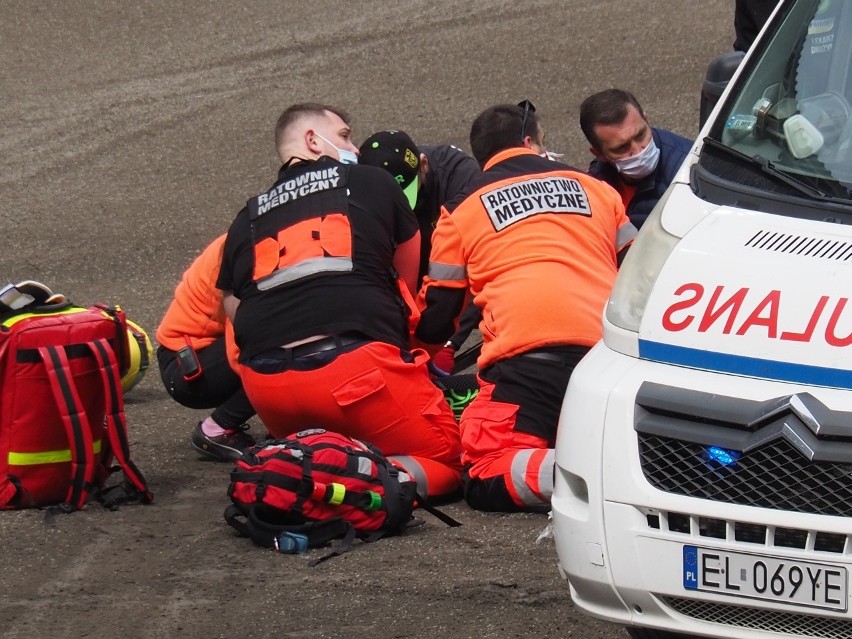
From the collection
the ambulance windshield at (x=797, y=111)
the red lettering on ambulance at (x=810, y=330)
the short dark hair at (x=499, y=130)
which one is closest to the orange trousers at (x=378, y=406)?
the short dark hair at (x=499, y=130)

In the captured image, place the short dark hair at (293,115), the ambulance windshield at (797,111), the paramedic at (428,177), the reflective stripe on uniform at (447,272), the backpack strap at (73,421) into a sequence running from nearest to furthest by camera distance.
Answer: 1. the ambulance windshield at (797,111)
2. the backpack strap at (73,421)
3. the reflective stripe on uniform at (447,272)
4. the short dark hair at (293,115)
5. the paramedic at (428,177)

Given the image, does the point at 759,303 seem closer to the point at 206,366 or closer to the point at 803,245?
the point at 803,245

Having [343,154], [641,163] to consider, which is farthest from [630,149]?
[343,154]

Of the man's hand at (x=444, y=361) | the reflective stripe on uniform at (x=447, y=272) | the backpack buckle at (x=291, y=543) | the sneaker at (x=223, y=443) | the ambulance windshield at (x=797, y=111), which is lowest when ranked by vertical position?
the sneaker at (x=223, y=443)

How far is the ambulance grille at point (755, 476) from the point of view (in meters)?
3.49

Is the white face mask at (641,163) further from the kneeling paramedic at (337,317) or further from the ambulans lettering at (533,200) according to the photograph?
the kneeling paramedic at (337,317)

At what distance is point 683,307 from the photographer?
3.84m

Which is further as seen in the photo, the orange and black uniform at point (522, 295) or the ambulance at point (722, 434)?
the orange and black uniform at point (522, 295)

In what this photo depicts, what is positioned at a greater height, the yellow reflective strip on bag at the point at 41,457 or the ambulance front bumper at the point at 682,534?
the ambulance front bumper at the point at 682,534

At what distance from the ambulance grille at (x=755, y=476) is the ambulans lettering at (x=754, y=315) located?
294 millimetres

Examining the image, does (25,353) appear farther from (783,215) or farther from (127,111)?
(127,111)

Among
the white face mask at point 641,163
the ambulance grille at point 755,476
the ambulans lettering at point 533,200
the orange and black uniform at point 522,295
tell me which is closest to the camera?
the ambulance grille at point 755,476

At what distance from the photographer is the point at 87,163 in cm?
1234

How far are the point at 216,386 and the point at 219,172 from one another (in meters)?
5.23
